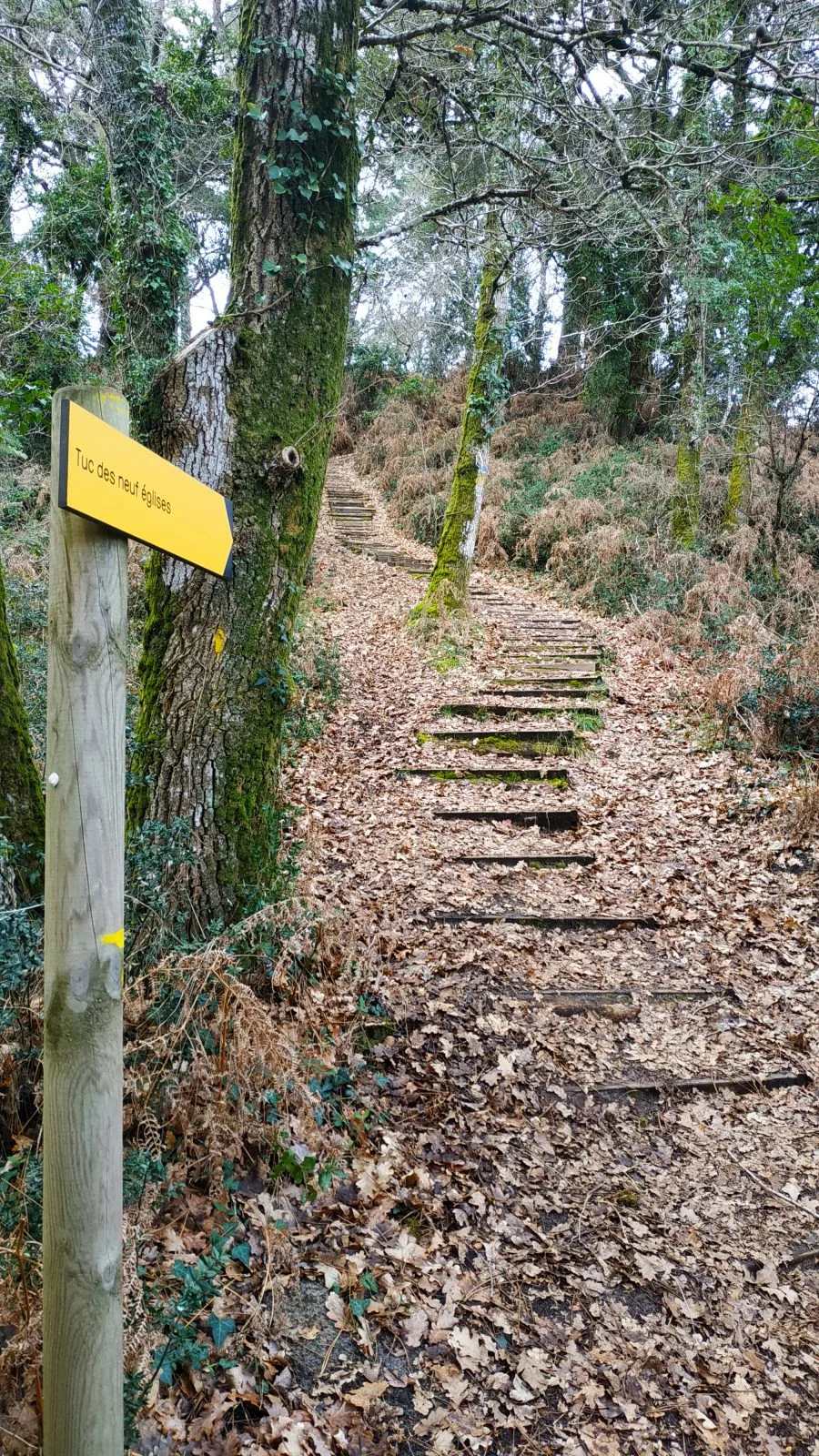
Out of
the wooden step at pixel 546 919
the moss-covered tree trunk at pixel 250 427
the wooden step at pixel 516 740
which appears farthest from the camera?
the wooden step at pixel 516 740

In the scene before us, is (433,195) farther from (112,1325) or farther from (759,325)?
(112,1325)

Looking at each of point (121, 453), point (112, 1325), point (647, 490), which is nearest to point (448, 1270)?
point (112, 1325)

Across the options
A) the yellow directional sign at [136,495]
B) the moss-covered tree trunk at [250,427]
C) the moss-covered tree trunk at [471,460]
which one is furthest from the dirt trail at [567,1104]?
the moss-covered tree trunk at [471,460]

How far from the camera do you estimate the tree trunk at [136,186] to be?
6.96 metres

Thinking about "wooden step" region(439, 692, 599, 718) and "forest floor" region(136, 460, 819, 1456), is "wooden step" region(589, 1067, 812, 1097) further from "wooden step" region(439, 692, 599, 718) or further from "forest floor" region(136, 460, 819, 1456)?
"wooden step" region(439, 692, 599, 718)

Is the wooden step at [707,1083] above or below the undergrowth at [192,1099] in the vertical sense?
below

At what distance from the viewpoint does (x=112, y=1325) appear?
5.46 ft

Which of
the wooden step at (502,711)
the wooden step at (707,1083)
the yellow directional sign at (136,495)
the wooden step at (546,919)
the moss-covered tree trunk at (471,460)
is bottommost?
the wooden step at (707,1083)

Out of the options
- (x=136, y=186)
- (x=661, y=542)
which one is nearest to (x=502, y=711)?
(x=661, y=542)

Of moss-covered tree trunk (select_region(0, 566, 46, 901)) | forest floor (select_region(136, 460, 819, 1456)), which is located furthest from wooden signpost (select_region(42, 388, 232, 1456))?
moss-covered tree trunk (select_region(0, 566, 46, 901))

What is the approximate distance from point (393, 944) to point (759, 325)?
1205 centimetres

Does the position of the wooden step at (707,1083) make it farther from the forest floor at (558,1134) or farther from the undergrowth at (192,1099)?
the undergrowth at (192,1099)

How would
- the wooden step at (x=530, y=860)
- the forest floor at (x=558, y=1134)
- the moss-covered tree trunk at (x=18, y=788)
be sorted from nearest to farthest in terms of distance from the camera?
1. the forest floor at (x=558, y=1134)
2. the moss-covered tree trunk at (x=18, y=788)
3. the wooden step at (x=530, y=860)

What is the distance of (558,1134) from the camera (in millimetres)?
3729
